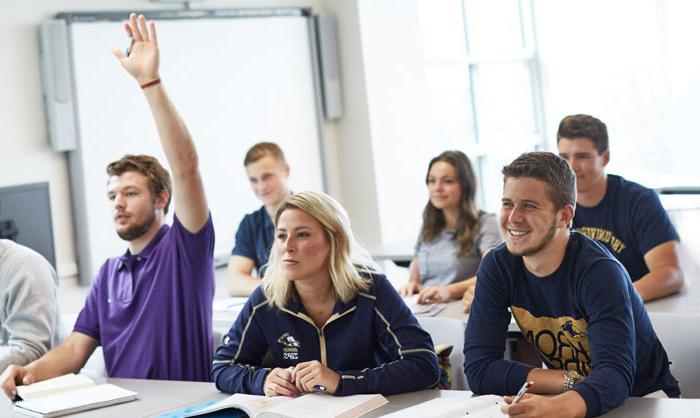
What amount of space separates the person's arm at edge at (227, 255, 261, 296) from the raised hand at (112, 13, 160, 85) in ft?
5.46

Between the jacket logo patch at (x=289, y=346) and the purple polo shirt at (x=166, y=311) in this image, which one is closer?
the jacket logo patch at (x=289, y=346)

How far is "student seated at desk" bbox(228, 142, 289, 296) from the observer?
4570 millimetres

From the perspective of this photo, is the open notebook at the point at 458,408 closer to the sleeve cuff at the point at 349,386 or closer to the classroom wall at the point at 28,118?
the sleeve cuff at the point at 349,386

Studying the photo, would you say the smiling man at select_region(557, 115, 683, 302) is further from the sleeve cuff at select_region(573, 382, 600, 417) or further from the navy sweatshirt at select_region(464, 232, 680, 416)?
the sleeve cuff at select_region(573, 382, 600, 417)

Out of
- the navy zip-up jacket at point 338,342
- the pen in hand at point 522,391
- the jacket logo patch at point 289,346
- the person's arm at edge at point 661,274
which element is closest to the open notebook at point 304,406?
the navy zip-up jacket at point 338,342

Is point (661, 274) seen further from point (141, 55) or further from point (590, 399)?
point (141, 55)

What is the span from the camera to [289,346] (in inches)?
109

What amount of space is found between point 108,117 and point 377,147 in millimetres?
1855

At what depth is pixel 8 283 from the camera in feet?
11.0

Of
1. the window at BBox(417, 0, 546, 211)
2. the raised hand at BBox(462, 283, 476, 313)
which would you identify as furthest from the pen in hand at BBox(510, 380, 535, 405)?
the window at BBox(417, 0, 546, 211)

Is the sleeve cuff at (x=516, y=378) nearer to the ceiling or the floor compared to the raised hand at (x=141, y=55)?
nearer to the floor

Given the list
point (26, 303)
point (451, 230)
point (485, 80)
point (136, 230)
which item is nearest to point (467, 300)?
point (451, 230)

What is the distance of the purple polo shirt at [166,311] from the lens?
3.16 meters

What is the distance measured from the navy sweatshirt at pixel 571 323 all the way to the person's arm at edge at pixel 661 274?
0.90 meters
